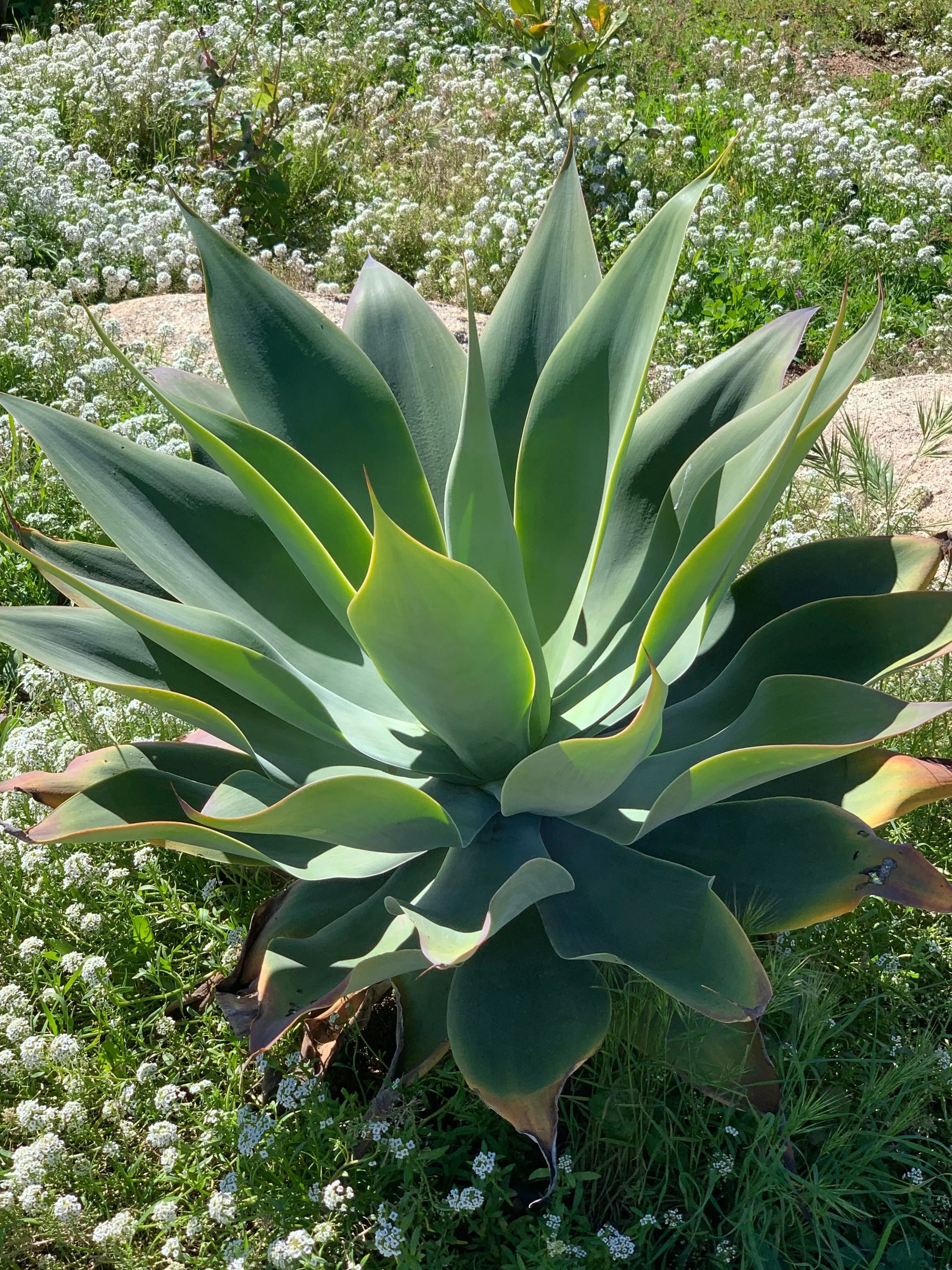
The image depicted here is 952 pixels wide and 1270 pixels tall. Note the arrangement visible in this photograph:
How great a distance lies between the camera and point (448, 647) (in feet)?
5.47

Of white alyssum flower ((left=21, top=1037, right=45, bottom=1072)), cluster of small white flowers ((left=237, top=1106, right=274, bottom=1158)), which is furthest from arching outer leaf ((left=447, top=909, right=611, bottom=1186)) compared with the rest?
white alyssum flower ((left=21, top=1037, right=45, bottom=1072))

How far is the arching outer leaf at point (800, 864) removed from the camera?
1651 mm

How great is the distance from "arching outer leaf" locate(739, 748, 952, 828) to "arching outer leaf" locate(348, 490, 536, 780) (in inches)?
19.6

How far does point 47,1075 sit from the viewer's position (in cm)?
220

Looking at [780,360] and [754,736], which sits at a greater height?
[780,360]

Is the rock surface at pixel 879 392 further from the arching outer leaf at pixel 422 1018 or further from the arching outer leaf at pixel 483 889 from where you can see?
the arching outer leaf at pixel 422 1018

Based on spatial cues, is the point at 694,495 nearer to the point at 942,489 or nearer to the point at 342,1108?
the point at 342,1108

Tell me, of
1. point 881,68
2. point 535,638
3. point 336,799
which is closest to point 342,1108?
point 336,799

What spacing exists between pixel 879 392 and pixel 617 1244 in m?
3.56

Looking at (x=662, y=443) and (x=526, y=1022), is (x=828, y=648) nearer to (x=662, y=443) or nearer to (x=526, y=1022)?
(x=662, y=443)

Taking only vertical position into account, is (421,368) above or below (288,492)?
above

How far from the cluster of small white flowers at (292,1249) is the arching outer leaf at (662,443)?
114 cm

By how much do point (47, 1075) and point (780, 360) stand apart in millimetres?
2072

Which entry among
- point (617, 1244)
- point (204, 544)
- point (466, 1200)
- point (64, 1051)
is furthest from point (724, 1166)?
point (204, 544)
